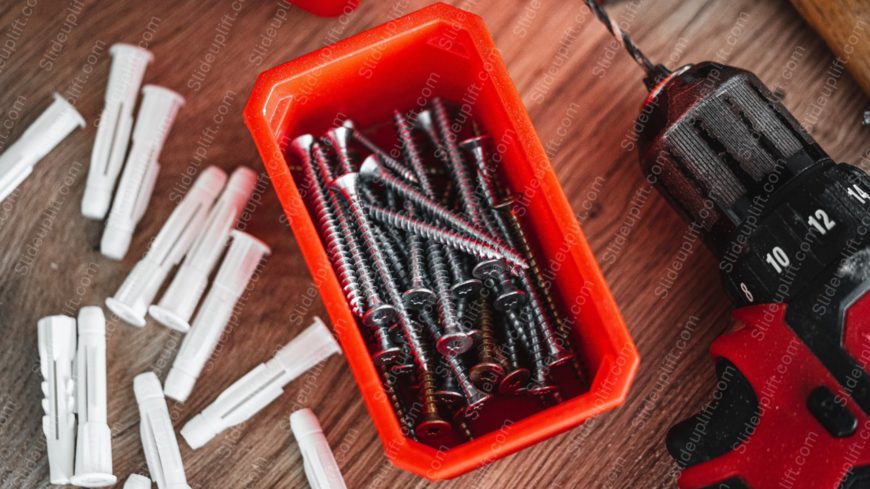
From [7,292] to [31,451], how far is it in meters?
0.17

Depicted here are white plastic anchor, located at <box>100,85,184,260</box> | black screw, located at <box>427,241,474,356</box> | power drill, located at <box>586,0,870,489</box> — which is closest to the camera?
power drill, located at <box>586,0,870,489</box>

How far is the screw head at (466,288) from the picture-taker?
771mm

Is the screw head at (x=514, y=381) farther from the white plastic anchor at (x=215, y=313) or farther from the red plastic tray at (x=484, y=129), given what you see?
the white plastic anchor at (x=215, y=313)

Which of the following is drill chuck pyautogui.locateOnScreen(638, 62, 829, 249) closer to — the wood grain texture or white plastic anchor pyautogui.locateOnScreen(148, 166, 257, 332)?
the wood grain texture

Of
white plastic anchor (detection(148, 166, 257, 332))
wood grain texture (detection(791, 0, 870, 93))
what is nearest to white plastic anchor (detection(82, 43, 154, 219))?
white plastic anchor (detection(148, 166, 257, 332))

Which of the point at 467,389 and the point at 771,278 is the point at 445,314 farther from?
the point at 771,278

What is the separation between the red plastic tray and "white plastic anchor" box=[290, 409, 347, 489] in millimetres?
153

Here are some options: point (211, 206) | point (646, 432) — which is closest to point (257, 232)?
point (211, 206)

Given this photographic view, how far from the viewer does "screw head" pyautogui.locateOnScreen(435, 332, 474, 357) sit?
726 mm

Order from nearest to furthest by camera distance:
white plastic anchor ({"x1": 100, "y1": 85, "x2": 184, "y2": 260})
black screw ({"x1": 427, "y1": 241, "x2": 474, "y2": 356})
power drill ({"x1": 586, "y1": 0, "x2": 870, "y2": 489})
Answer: power drill ({"x1": 586, "y1": 0, "x2": 870, "y2": 489})
black screw ({"x1": 427, "y1": 241, "x2": 474, "y2": 356})
white plastic anchor ({"x1": 100, "y1": 85, "x2": 184, "y2": 260})

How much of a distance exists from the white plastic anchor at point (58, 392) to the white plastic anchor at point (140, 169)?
10 cm

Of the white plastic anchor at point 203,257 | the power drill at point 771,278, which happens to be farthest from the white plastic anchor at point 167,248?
the power drill at point 771,278

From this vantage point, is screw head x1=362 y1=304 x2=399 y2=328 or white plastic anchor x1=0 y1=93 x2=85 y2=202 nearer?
screw head x1=362 y1=304 x2=399 y2=328

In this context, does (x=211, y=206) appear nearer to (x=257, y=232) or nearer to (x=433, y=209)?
(x=257, y=232)
